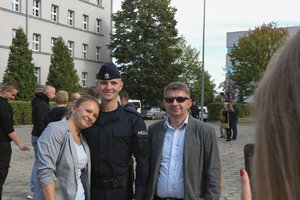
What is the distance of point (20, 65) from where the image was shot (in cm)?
3825

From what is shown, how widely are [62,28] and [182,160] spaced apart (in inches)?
1829

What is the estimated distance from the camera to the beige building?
41.6 meters

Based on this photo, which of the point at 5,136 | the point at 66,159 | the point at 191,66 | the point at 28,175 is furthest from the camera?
the point at 191,66

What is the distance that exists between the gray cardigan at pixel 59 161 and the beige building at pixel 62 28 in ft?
125

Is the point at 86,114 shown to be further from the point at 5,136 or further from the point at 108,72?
the point at 5,136

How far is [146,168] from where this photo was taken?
413 centimetres

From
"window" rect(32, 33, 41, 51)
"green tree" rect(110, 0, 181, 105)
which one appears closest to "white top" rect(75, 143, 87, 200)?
"window" rect(32, 33, 41, 51)

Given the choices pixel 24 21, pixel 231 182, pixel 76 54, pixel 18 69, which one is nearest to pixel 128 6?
pixel 76 54

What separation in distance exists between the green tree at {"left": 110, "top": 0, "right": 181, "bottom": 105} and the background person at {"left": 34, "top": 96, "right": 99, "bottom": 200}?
150ft

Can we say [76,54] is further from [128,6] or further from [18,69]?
[18,69]

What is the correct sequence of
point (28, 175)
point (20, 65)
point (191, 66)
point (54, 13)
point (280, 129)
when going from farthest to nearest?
point (191, 66), point (54, 13), point (20, 65), point (28, 175), point (280, 129)

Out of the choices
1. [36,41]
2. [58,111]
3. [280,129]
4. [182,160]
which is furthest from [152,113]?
[280,129]

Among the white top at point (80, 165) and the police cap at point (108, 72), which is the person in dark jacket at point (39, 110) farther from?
the white top at point (80, 165)

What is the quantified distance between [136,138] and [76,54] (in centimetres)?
4825
